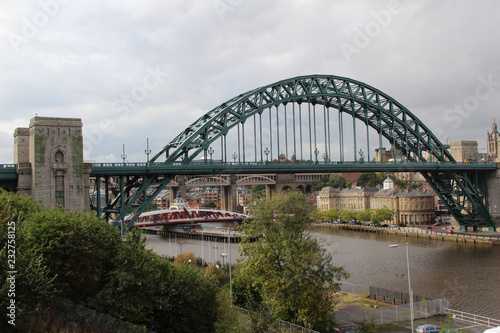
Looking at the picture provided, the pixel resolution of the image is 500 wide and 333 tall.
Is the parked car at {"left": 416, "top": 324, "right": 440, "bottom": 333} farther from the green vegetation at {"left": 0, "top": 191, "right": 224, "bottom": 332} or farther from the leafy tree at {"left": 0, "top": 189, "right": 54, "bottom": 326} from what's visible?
the leafy tree at {"left": 0, "top": 189, "right": 54, "bottom": 326}

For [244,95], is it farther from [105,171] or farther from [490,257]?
[490,257]

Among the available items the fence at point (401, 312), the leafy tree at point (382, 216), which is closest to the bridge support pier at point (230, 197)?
the leafy tree at point (382, 216)

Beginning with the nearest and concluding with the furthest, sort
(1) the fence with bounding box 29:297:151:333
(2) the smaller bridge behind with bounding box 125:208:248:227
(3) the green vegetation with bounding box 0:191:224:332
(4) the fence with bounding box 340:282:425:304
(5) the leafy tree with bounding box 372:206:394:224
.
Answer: (1) the fence with bounding box 29:297:151:333 < (3) the green vegetation with bounding box 0:191:224:332 < (4) the fence with bounding box 340:282:425:304 < (2) the smaller bridge behind with bounding box 125:208:248:227 < (5) the leafy tree with bounding box 372:206:394:224

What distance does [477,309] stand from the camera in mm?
29141

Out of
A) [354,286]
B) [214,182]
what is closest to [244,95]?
[354,286]

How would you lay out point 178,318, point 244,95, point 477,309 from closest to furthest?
point 178,318 → point 477,309 → point 244,95

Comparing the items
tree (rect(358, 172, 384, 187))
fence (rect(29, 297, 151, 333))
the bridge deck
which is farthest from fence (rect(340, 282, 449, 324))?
tree (rect(358, 172, 384, 187))

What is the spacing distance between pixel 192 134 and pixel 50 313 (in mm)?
31710

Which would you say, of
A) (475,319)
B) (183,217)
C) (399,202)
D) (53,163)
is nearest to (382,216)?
(399,202)

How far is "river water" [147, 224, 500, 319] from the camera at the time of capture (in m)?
32.3

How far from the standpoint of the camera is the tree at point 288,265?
22.7m

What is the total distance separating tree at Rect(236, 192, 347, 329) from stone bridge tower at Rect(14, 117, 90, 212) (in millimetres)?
15956

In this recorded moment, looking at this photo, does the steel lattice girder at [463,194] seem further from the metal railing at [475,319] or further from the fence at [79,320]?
the fence at [79,320]

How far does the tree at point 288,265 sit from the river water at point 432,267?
1649 mm
